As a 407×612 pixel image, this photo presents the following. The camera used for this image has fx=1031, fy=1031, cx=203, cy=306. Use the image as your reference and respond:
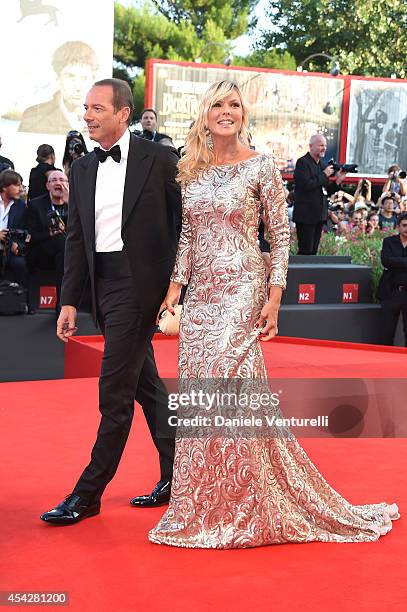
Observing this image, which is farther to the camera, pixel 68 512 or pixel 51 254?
pixel 51 254

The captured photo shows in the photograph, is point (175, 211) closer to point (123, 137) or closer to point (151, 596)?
point (123, 137)

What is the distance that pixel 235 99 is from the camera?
3260 mm

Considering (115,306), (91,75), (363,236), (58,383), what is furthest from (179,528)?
Answer: (91,75)

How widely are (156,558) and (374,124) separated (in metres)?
18.8

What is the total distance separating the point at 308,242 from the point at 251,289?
709 cm

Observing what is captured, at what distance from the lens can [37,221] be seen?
295 inches

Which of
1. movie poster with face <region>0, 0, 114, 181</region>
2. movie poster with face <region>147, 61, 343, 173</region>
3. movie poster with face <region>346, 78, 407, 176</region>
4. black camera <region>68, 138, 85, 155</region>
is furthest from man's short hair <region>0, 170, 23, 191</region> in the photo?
movie poster with face <region>346, 78, 407, 176</region>

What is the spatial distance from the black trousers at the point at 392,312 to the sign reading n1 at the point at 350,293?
560 millimetres

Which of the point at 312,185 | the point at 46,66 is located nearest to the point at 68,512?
the point at 312,185

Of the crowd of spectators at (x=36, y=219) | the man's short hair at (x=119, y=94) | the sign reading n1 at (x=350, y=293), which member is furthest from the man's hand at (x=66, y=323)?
the sign reading n1 at (x=350, y=293)

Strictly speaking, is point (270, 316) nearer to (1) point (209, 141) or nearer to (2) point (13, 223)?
(1) point (209, 141)

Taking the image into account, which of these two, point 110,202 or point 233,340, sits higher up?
point 110,202

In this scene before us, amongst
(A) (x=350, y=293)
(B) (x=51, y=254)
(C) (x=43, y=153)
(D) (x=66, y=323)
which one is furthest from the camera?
(A) (x=350, y=293)

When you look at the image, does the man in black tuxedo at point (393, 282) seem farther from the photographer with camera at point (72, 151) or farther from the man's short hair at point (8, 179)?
the man's short hair at point (8, 179)
